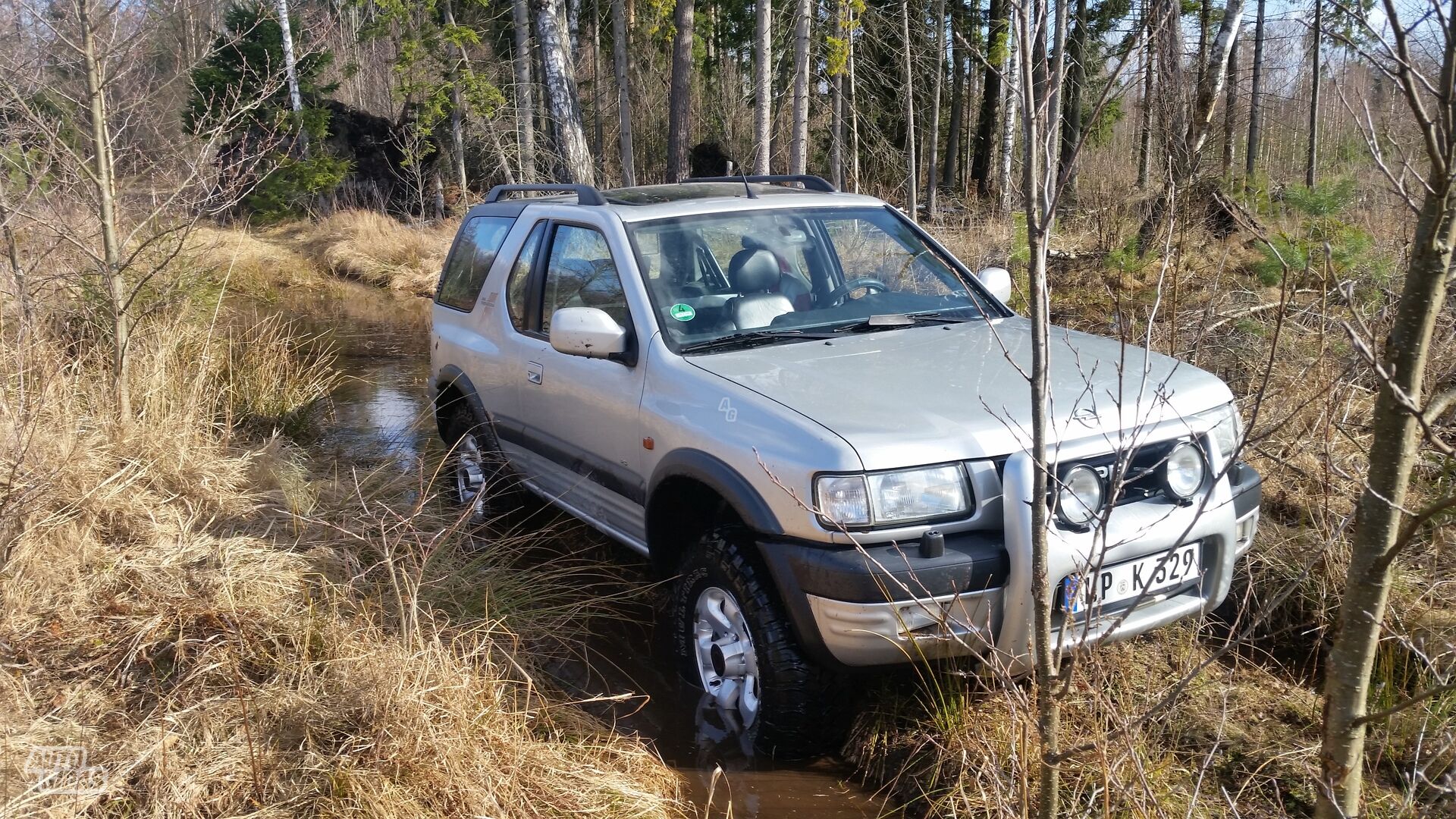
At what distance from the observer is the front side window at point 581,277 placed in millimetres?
4336

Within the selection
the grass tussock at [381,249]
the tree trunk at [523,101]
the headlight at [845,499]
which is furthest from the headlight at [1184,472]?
the grass tussock at [381,249]

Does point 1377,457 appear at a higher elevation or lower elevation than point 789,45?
lower

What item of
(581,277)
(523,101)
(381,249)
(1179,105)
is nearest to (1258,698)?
(581,277)

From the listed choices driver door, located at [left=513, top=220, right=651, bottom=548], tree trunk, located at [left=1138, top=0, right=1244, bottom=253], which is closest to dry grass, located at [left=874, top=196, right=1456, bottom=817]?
driver door, located at [left=513, top=220, right=651, bottom=548]

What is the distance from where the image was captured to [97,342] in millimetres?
6566

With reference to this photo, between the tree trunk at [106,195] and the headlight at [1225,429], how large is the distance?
4.95 meters

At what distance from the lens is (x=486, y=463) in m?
5.38

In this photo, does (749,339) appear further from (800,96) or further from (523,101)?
(523,101)

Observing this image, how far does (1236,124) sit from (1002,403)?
9.73 metres

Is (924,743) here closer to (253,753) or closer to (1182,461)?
(1182,461)

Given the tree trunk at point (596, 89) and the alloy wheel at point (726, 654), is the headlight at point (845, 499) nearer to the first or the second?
the alloy wheel at point (726, 654)

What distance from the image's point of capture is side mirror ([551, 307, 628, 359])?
12.9 ft

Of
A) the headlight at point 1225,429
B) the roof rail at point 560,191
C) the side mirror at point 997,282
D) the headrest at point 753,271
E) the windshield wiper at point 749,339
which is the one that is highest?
the roof rail at point 560,191

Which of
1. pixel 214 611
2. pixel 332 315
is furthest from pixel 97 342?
pixel 332 315
